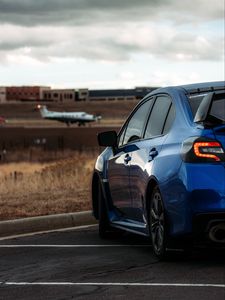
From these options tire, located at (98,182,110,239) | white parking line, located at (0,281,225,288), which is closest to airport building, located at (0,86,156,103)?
tire, located at (98,182,110,239)

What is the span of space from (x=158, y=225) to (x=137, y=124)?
1.74 m

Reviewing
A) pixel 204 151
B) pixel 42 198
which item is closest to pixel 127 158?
pixel 204 151

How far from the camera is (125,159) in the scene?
29.5 feet

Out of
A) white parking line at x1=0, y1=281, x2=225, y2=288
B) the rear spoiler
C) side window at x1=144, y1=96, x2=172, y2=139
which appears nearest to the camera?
white parking line at x1=0, y1=281, x2=225, y2=288

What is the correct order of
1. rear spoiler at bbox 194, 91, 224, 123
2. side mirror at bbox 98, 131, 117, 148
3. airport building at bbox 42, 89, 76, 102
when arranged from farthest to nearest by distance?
airport building at bbox 42, 89, 76, 102 < side mirror at bbox 98, 131, 117, 148 < rear spoiler at bbox 194, 91, 224, 123

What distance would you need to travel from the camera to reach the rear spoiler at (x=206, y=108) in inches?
287

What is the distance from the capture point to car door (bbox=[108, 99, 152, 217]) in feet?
29.3

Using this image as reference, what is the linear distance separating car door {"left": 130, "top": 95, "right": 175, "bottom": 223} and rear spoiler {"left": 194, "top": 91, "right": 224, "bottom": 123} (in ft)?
1.90

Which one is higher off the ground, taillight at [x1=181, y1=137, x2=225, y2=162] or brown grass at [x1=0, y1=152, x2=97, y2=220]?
taillight at [x1=181, y1=137, x2=225, y2=162]

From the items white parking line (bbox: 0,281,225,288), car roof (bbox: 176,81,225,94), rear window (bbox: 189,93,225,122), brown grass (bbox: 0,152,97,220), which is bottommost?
white parking line (bbox: 0,281,225,288)

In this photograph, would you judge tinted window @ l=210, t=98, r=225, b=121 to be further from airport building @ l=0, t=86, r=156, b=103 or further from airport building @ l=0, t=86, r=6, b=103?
airport building @ l=0, t=86, r=156, b=103

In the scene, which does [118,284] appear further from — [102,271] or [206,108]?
[206,108]

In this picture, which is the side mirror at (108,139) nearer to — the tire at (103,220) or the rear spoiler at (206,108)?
the tire at (103,220)

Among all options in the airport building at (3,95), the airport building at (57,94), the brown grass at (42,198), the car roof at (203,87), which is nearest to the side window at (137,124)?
the car roof at (203,87)
